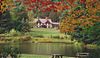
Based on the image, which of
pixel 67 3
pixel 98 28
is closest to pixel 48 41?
pixel 98 28

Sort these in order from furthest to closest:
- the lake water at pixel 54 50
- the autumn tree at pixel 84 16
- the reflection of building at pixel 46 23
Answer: the reflection of building at pixel 46 23 → the lake water at pixel 54 50 → the autumn tree at pixel 84 16

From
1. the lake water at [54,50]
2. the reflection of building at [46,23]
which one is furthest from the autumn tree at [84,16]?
the reflection of building at [46,23]

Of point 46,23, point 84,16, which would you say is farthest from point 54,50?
point 46,23

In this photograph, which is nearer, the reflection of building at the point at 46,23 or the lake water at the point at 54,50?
the lake water at the point at 54,50

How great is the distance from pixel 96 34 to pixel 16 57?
39.4m

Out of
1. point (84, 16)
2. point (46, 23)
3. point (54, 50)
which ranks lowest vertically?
point (54, 50)

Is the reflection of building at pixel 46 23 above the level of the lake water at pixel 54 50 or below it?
above

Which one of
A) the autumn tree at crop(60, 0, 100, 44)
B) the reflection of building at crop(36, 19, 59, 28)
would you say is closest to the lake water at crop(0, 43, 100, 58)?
the autumn tree at crop(60, 0, 100, 44)

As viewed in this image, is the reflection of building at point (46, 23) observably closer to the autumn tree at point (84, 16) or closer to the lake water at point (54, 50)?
the lake water at point (54, 50)

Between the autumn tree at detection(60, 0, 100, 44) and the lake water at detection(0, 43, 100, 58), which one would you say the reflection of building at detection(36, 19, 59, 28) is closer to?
the lake water at detection(0, 43, 100, 58)

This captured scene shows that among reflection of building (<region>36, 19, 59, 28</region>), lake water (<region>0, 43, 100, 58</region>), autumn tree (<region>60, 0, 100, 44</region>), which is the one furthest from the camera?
reflection of building (<region>36, 19, 59, 28</region>)

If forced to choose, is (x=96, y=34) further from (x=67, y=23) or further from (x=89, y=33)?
(x=67, y=23)

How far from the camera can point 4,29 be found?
3078 inches

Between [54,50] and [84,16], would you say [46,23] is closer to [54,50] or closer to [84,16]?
[54,50]
